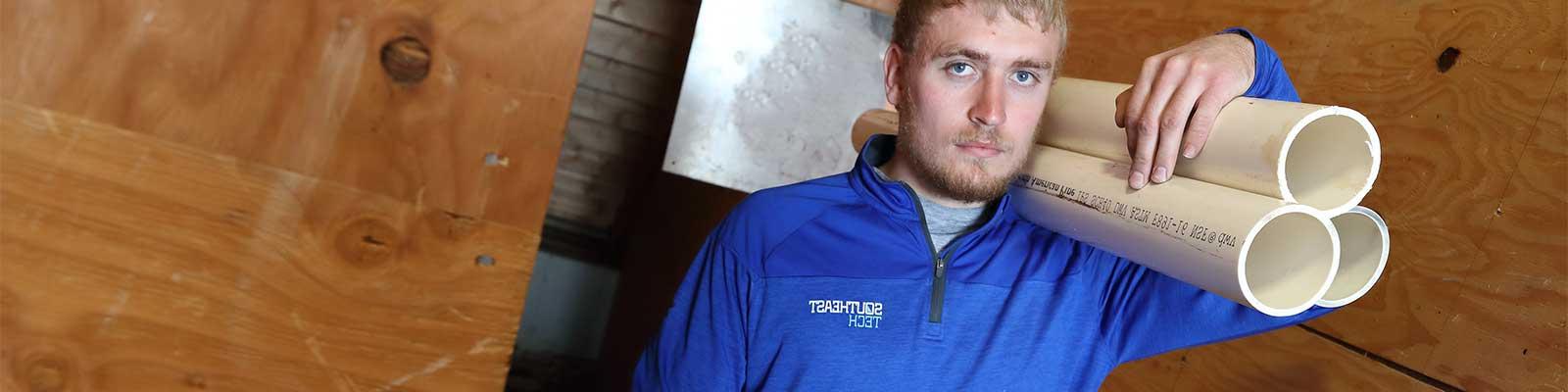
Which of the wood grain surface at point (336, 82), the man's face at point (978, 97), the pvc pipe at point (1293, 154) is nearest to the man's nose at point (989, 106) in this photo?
the man's face at point (978, 97)

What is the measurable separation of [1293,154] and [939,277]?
491mm

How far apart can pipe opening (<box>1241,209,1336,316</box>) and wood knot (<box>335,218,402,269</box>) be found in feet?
3.34

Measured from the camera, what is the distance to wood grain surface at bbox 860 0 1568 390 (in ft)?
4.51

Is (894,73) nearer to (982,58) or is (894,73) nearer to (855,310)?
(982,58)

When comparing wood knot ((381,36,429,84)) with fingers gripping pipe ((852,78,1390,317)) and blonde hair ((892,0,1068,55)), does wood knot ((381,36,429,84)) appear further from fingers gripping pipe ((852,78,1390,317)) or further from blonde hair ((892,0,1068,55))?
fingers gripping pipe ((852,78,1390,317))

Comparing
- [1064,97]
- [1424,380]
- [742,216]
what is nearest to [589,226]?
[742,216]

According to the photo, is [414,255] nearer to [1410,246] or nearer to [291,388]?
[291,388]

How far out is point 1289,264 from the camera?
1182 mm

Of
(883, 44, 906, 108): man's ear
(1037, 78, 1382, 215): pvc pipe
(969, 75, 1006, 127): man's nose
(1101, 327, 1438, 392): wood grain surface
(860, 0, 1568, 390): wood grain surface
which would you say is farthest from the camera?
(883, 44, 906, 108): man's ear

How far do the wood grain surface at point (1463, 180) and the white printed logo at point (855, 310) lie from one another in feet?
2.10

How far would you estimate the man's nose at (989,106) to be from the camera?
1.48 meters

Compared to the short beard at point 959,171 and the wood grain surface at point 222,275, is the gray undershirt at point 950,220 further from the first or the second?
the wood grain surface at point 222,275

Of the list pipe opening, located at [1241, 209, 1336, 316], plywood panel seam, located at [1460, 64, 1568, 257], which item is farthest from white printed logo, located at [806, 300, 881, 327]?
plywood panel seam, located at [1460, 64, 1568, 257]

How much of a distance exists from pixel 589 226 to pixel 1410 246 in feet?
8.92
